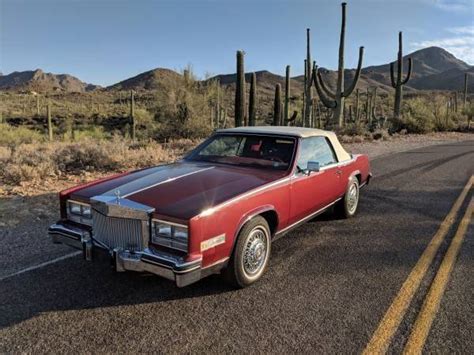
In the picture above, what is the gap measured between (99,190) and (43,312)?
4.09 feet

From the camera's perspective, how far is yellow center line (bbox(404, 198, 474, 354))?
10.8ft

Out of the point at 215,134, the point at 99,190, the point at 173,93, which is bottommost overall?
the point at 99,190

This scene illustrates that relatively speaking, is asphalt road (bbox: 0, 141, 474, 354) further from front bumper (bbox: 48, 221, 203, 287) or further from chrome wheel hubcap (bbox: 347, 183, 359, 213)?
chrome wheel hubcap (bbox: 347, 183, 359, 213)

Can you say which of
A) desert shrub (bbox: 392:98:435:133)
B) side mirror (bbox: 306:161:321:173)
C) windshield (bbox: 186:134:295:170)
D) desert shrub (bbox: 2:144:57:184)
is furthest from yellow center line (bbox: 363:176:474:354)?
desert shrub (bbox: 392:98:435:133)

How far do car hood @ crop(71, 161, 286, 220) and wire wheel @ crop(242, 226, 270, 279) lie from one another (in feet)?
1.54

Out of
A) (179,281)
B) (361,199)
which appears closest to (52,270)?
(179,281)

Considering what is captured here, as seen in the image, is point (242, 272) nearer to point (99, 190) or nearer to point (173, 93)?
point (99, 190)

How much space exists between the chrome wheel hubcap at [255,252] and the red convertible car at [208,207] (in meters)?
0.01

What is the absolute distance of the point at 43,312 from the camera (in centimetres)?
370

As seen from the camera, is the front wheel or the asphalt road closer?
the asphalt road

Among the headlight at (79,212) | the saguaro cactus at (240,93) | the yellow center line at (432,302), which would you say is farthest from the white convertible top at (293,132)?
the saguaro cactus at (240,93)

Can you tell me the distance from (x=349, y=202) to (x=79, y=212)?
4060 mm

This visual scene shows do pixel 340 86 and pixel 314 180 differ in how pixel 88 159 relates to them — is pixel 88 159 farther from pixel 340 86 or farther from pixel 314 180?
pixel 340 86

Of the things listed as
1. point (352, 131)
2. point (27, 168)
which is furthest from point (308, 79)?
point (27, 168)
